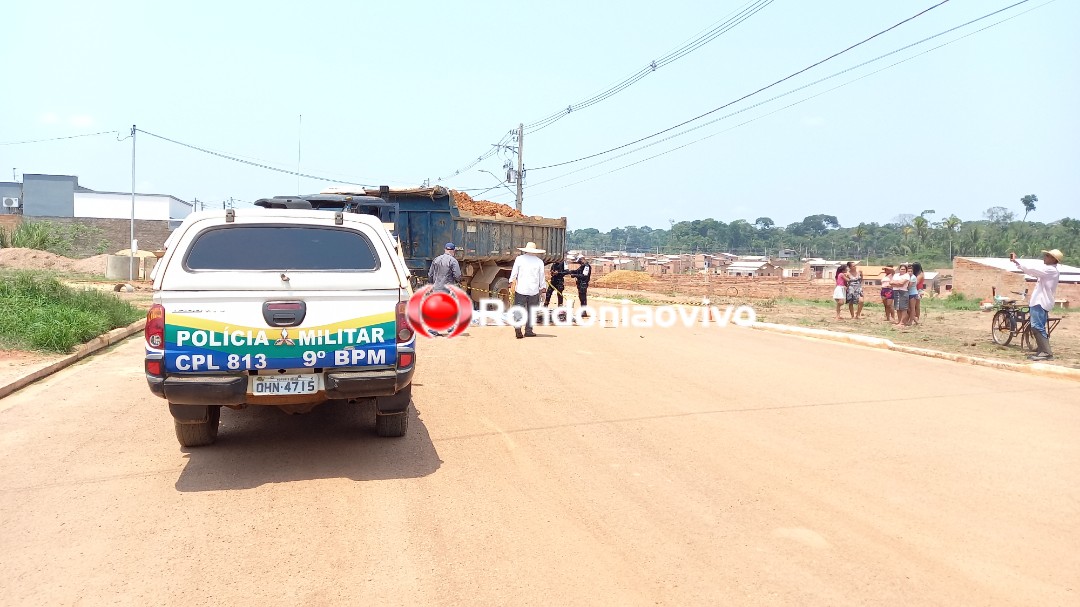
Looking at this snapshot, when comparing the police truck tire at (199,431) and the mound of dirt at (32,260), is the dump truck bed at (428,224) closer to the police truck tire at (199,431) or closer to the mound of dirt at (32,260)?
the police truck tire at (199,431)

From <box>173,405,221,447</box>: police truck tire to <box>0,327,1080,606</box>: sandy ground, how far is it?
0.09 metres

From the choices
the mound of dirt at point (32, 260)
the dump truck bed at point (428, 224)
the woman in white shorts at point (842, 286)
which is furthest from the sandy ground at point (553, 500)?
the mound of dirt at point (32, 260)

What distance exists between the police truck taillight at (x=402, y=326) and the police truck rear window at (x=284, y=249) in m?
0.55

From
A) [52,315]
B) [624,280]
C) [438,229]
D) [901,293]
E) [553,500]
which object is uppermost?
[438,229]

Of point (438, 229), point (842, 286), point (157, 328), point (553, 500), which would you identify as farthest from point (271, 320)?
point (842, 286)

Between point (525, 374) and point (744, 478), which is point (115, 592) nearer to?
point (744, 478)

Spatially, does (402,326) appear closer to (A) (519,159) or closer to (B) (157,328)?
(B) (157,328)

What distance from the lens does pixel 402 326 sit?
5.78m

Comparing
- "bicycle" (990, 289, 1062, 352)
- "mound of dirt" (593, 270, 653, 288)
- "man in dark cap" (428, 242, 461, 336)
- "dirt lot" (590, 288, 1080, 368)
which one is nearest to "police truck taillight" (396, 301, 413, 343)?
"man in dark cap" (428, 242, 461, 336)

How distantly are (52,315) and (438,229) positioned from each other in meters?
7.76

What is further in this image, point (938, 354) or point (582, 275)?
point (582, 275)

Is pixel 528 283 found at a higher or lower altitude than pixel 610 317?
higher

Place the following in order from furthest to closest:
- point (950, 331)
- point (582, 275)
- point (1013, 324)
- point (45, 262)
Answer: point (45, 262) < point (582, 275) < point (950, 331) < point (1013, 324)

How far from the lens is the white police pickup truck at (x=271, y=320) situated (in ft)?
17.8
